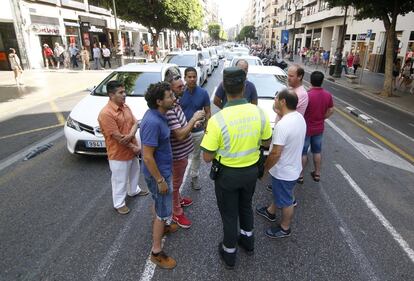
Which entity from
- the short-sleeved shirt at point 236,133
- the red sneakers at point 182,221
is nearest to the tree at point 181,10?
the red sneakers at point 182,221

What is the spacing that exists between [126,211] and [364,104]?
11.9m

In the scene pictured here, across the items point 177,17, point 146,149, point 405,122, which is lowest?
point 405,122

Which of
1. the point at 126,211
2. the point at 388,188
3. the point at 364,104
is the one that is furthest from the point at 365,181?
the point at 364,104

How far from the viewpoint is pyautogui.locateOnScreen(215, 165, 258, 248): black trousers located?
8.91ft

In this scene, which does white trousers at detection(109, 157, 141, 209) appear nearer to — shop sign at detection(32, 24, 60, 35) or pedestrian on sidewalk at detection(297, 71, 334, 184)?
pedestrian on sidewalk at detection(297, 71, 334, 184)

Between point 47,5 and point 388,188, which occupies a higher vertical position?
point 47,5

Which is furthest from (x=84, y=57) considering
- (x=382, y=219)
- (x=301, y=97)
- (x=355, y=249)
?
(x=355, y=249)

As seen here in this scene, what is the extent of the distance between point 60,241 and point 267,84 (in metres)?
5.39

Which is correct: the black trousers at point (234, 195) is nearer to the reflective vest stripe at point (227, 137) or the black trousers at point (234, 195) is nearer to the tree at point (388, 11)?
the reflective vest stripe at point (227, 137)

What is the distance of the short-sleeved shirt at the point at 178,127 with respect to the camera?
3.18 meters

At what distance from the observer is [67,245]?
3.42 m

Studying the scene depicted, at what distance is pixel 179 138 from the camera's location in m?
3.16

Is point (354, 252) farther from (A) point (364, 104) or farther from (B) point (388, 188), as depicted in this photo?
(A) point (364, 104)

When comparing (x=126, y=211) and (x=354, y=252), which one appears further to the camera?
(x=126, y=211)
